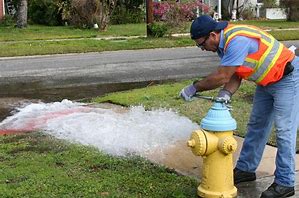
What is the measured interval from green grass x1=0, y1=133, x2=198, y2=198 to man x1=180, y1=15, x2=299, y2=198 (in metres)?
0.77

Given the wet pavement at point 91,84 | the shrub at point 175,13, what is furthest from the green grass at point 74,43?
the wet pavement at point 91,84

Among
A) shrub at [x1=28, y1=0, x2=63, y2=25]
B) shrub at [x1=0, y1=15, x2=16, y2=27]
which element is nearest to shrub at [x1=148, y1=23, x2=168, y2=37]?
shrub at [x1=28, y1=0, x2=63, y2=25]

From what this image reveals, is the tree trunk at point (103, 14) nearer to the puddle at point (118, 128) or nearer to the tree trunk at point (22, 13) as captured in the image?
the tree trunk at point (22, 13)

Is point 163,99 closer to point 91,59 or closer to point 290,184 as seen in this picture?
point 290,184

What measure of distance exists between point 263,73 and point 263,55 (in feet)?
0.45

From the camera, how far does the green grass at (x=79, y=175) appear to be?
4656 mm

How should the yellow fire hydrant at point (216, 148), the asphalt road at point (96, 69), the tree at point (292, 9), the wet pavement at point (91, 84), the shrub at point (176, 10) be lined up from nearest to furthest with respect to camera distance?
the yellow fire hydrant at point (216, 148) → the wet pavement at point (91, 84) → the asphalt road at point (96, 69) → the shrub at point (176, 10) → the tree at point (292, 9)

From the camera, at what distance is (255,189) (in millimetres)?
4855

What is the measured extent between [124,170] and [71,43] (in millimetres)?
15713

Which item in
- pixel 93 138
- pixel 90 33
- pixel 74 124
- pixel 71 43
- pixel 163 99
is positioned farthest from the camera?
pixel 90 33

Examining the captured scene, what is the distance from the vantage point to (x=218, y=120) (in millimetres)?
4316

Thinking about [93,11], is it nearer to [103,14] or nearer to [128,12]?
[103,14]

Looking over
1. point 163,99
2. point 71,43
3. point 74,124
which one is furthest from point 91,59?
point 74,124

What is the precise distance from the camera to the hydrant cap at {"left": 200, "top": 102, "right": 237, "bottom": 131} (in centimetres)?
430
